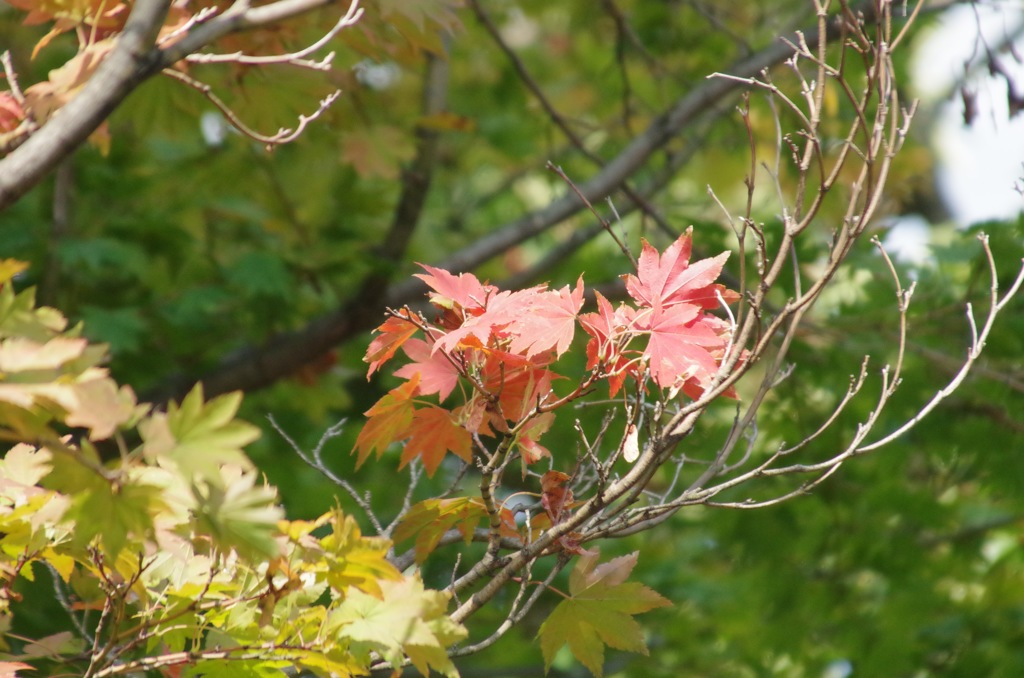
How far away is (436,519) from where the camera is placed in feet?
4.50

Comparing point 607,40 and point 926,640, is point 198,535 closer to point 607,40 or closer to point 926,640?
point 926,640

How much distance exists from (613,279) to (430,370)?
1872 mm

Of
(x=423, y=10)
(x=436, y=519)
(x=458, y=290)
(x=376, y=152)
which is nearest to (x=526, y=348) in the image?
(x=458, y=290)

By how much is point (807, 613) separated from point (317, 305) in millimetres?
2015

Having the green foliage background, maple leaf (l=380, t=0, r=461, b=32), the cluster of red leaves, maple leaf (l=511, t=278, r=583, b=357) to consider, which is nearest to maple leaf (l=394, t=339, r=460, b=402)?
the cluster of red leaves

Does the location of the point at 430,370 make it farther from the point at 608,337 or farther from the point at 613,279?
the point at 613,279

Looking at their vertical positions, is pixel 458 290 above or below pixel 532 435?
above

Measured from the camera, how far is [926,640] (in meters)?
3.15

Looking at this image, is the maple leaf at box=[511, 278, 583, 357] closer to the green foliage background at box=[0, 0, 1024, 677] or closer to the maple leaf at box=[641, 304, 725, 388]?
the maple leaf at box=[641, 304, 725, 388]

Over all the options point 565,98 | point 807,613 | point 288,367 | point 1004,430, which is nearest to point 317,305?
point 288,367

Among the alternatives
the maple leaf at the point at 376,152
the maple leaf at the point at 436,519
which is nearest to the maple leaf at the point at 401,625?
the maple leaf at the point at 436,519

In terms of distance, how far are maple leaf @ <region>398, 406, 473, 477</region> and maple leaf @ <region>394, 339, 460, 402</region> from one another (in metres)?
0.04

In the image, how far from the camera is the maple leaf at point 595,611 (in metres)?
1.33

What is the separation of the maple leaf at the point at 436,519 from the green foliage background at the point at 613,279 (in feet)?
3.75
